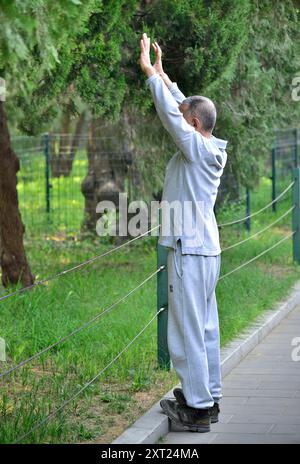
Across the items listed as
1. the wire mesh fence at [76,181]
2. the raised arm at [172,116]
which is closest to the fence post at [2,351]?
the raised arm at [172,116]

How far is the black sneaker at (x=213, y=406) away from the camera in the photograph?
22.9ft

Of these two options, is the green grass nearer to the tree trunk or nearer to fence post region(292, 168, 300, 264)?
fence post region(292, 168, 300, 264)

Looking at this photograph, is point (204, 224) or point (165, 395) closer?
point (204, 224)

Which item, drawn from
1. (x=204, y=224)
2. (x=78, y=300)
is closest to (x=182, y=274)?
(x=204, y=224)

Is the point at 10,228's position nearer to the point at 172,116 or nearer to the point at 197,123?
the point at 197,123

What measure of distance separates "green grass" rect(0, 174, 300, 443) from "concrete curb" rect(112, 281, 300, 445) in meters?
0.11

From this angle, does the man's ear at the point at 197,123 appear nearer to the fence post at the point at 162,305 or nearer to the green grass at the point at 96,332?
the fence post at the point at 162,305

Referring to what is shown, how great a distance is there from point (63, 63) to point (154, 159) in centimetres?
506

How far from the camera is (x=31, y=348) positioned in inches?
356

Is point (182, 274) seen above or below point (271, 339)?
above

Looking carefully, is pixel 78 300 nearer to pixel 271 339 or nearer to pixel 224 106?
pixel 271 339

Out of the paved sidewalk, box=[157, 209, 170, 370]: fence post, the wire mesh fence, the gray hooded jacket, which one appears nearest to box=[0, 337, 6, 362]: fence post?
box=[157, 209, 170, 370]: fence post

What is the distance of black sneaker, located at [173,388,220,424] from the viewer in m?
6.97

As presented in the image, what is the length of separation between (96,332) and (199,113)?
3281 millimetres
